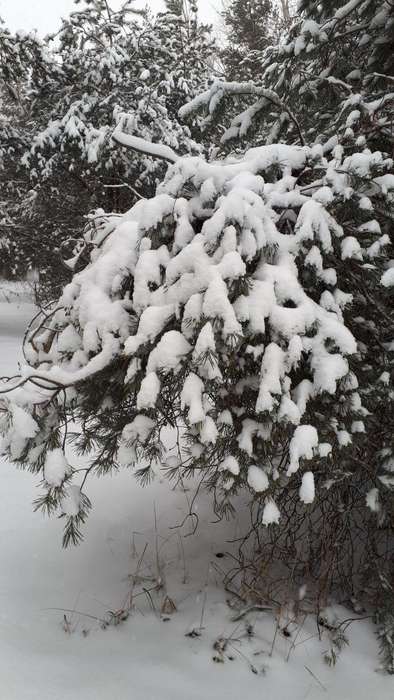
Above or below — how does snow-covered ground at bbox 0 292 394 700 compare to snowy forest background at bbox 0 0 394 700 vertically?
below

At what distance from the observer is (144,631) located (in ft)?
7.75

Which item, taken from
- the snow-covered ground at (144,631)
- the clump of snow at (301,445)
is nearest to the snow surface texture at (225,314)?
the clump of snow at (301,445)

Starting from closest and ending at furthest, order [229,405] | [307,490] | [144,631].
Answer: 1. [307,490]
2. [229,405]
3. [144,631]

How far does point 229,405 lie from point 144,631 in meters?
1.39

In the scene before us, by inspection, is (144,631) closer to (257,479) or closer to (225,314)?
(257,479)

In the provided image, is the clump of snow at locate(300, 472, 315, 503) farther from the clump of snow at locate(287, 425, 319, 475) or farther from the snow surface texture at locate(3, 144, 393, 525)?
the clump of snow at locate(287, 425, 319, 475)

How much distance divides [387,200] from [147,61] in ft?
24.6

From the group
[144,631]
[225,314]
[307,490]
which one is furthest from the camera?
[144,631]

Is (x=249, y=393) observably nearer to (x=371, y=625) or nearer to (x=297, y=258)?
(x=297, y=258)

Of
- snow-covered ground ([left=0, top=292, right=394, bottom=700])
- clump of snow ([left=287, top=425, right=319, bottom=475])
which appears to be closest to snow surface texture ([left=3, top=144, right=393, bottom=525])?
clump of snow ([left=287, top=425, right=319, bottom=475])

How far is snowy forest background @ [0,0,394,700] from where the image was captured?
5.36ft

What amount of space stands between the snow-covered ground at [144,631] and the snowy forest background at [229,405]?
12 mm

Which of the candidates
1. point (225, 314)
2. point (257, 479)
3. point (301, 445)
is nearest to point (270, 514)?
point (257, 479)

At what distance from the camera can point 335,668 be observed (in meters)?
2.20
